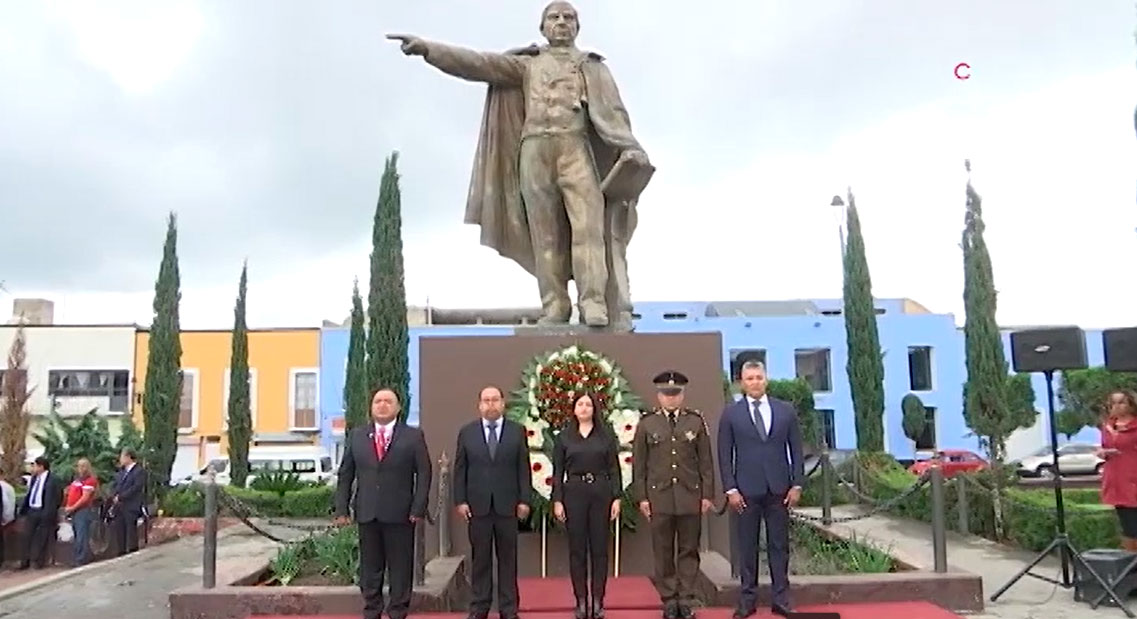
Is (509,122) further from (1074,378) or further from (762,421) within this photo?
(1074,378)

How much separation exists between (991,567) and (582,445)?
5517 mm

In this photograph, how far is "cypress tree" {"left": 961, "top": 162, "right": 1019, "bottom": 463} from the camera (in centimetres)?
1616

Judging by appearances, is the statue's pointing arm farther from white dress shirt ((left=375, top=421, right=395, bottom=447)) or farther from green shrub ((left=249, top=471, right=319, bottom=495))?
green shrub ((left=249, top=471, right=319, bottom=495))

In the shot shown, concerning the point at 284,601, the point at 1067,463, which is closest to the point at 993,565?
the point at 284,601

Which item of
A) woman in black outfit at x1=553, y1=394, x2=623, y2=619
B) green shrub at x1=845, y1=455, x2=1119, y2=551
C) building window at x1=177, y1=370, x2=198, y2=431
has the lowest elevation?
green shrub at x1=845, y1=455, x2=1119, y2=551

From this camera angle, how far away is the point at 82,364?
33.8 m

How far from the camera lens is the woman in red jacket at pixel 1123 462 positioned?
282 inches

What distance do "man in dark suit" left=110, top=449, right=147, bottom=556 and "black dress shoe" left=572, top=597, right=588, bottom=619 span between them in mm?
8706

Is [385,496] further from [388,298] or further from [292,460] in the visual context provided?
[292,460]

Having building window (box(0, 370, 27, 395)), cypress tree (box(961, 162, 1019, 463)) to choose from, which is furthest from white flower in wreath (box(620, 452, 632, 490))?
building window (box(0, 370, 27, 395))

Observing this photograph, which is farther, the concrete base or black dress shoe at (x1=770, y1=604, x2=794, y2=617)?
the concrete base

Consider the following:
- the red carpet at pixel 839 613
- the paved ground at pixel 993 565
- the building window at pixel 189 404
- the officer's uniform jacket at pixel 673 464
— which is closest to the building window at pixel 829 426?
the paved ground at pixel 993 565

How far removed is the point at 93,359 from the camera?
Result: 3384 cm

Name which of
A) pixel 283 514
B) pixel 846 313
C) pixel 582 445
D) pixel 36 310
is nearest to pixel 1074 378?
pixel 846 313
